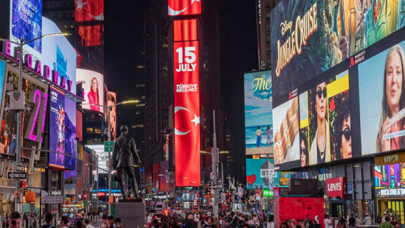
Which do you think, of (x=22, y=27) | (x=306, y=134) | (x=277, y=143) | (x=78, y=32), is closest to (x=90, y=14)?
(x=78, y=32)

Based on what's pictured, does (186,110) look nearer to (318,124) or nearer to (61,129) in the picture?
(61,129)

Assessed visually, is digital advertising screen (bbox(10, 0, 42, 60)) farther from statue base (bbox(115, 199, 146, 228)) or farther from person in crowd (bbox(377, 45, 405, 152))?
statue base (bbox(115, 199, 146, 228))

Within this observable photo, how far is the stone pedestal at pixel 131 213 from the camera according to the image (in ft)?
76.8

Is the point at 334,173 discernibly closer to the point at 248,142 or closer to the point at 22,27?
the point at 22,27

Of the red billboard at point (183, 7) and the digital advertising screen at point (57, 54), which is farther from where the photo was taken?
the red billboard at point (183, 7)

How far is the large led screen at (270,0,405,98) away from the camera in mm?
38500

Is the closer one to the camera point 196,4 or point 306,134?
point 306,134

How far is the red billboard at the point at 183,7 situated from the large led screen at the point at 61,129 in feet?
155

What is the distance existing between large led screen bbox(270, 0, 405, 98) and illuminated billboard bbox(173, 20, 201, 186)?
204ft

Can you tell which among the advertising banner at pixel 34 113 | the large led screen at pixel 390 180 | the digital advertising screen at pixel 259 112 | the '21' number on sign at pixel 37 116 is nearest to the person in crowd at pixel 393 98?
the large led screen at pixel 390 180

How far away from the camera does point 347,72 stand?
4388cm

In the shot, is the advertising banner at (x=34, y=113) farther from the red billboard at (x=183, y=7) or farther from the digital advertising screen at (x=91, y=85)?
the digital advertising screen at (x=91, y=85)

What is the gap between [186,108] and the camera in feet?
430

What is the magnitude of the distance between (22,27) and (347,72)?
4301 centimetres
